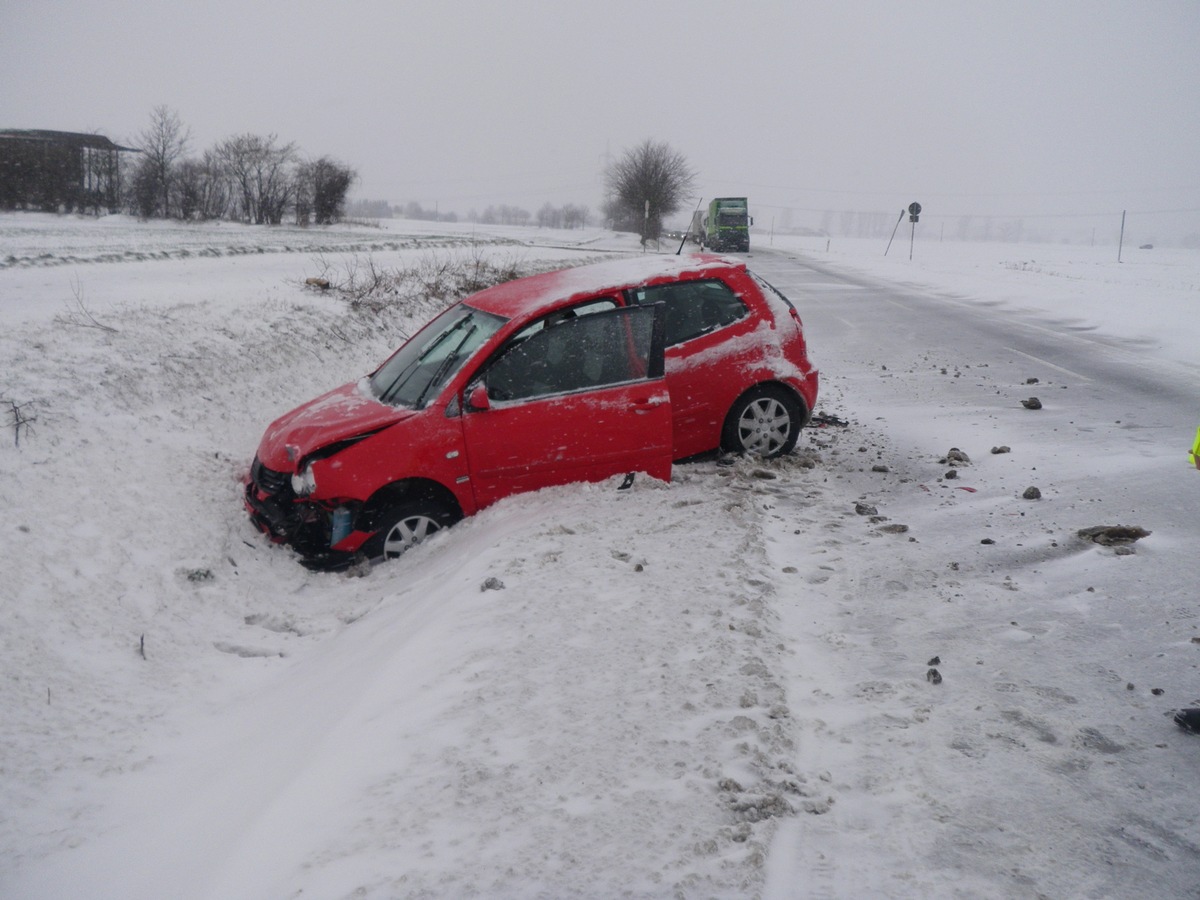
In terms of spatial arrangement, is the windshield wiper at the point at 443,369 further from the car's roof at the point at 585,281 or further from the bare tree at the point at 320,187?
the bare tree at the point at 320,187

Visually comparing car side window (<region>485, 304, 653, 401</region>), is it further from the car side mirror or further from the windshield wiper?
the windshield wiper

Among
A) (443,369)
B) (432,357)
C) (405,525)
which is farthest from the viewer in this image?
(432,357)

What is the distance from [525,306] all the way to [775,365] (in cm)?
219

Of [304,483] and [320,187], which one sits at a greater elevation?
[320,187]

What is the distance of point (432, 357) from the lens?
6.42 metres

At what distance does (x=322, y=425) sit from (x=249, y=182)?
47456 mm

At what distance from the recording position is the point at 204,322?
378 inches

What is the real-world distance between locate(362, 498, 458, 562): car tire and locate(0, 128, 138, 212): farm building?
37.5 meters

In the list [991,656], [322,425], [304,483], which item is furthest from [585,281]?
[991,656]

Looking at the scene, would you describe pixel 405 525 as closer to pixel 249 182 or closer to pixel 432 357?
pixel 432 357

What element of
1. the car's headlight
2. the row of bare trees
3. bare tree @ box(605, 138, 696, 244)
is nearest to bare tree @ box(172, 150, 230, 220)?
the row of bare trees

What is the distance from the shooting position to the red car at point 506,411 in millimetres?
5719

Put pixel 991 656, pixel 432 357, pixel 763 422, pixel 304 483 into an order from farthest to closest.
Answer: pixel 763 422 < pixel 432 357 < pixel 304 483 < pixel 991 656

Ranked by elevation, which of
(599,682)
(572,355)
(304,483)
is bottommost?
(599,682)
